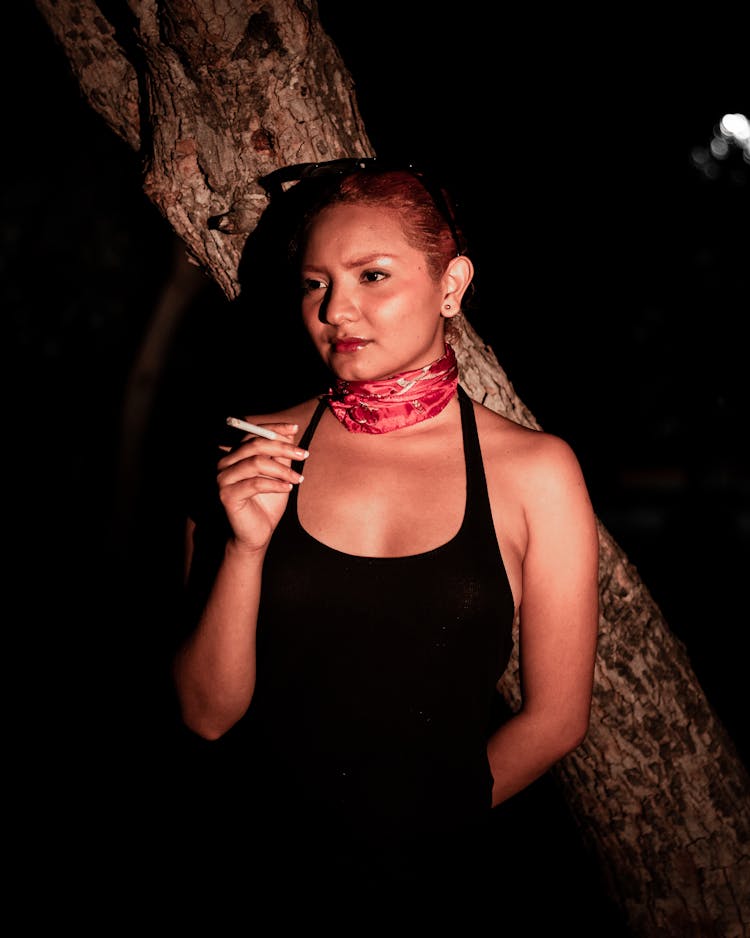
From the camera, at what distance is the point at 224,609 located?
1.70 m

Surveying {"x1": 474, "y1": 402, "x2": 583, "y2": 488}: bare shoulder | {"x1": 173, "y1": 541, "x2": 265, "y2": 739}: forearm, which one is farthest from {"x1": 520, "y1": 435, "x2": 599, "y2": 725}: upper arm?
{"x1": 173, "y1": 541, "x2": 265, "y2": 739}: forearm

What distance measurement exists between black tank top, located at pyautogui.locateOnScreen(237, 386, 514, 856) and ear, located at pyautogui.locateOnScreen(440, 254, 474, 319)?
0.32 meters

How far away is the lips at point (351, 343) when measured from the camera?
5.52 feet

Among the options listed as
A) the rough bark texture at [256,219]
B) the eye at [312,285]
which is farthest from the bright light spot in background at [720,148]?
the eye at [312,285]

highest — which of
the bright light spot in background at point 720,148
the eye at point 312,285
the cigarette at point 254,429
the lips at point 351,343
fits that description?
the bright light spot in background at point 720,148

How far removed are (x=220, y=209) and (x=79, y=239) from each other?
17.4 ft

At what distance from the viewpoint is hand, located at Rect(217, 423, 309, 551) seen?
1.60 metres

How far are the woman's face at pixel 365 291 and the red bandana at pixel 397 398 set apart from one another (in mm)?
46

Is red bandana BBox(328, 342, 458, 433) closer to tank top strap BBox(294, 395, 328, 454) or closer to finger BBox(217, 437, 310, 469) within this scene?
tank top strap BBox(294, 395, 328, 454)

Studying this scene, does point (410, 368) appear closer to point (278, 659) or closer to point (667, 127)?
point (278, 659)

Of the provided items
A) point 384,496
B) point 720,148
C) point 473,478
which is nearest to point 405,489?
point 384,496

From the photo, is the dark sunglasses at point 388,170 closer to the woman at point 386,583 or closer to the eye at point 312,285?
the woman at point 386,583

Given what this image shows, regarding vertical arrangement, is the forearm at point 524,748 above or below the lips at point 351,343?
below

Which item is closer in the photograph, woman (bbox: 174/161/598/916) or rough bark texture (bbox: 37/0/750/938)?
woman (bbox: 174/161/598/916)
